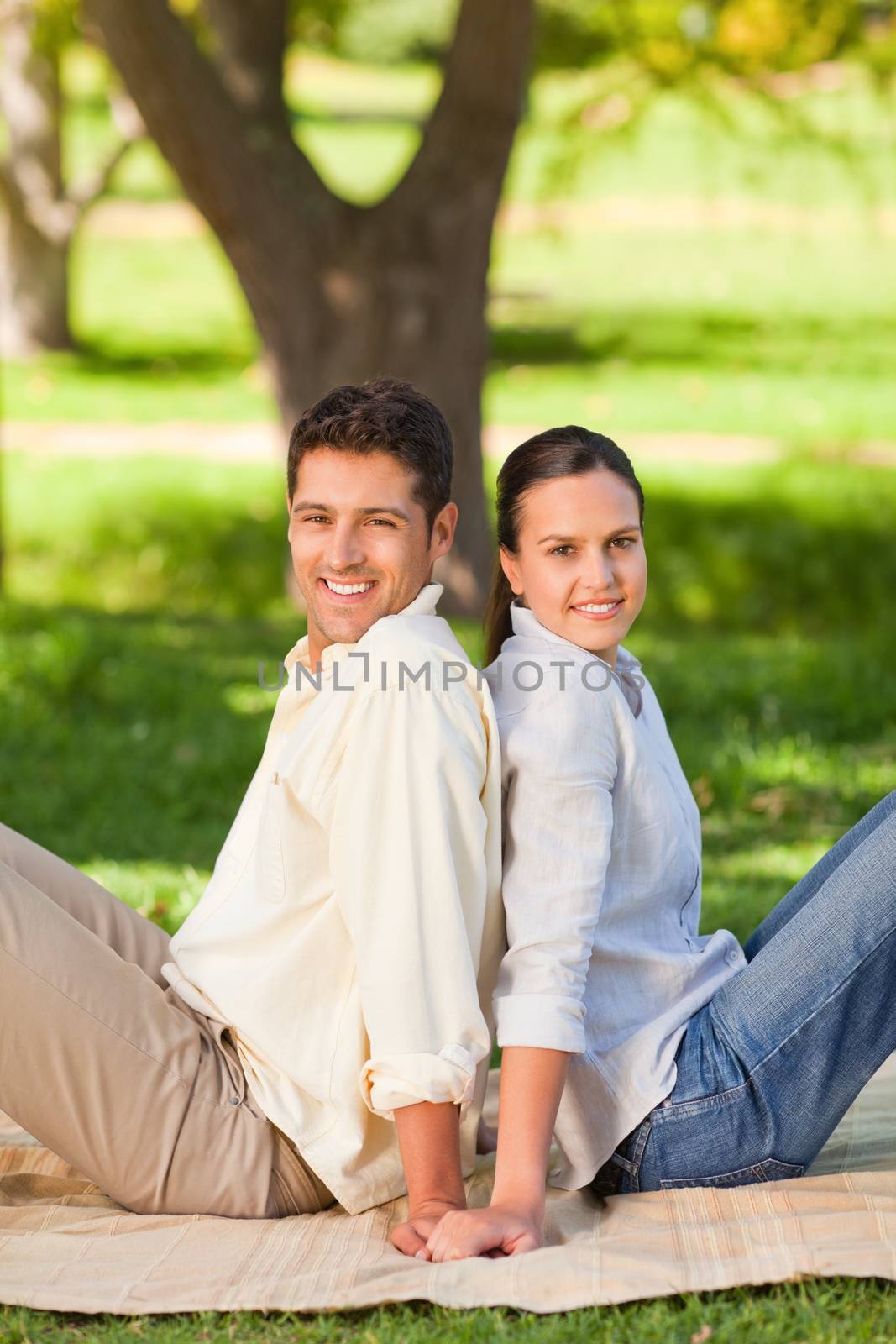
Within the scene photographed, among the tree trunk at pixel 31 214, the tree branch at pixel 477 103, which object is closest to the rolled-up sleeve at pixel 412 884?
the tree branch at pixel 477 103

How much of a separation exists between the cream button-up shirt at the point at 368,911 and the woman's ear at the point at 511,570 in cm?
15

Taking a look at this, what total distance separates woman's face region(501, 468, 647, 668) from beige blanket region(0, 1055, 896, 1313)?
36.0 inches

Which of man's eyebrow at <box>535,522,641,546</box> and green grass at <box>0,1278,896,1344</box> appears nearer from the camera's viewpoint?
green grass at <box>0,1278,896,1344</box>

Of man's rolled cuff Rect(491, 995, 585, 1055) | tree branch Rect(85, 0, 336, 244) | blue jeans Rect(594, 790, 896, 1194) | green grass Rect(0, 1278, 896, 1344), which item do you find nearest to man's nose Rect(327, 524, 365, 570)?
man's rolled cuff Rect(491, 995, 585, 1055)

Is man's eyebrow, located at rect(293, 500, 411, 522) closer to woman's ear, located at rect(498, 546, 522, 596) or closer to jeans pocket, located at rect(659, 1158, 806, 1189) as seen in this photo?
woman's ear, located at rect(498, 546, 522, 596)

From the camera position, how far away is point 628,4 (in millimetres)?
10867

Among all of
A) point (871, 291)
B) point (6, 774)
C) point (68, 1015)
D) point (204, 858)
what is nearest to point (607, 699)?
point (68, 1015)

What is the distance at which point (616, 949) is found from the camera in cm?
262

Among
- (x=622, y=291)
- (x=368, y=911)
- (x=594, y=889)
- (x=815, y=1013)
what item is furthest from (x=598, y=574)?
(x=622, y=291)

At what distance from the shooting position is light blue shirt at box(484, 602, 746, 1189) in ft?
8.18

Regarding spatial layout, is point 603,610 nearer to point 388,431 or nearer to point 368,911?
point 388,431

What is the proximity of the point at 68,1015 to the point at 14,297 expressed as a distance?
15.8 metres

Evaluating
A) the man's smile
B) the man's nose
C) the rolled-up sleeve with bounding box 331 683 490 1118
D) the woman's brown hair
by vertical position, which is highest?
the woman's brown hair

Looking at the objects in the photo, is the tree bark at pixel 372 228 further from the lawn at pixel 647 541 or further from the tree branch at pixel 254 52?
the lawn at pixel 647 541
